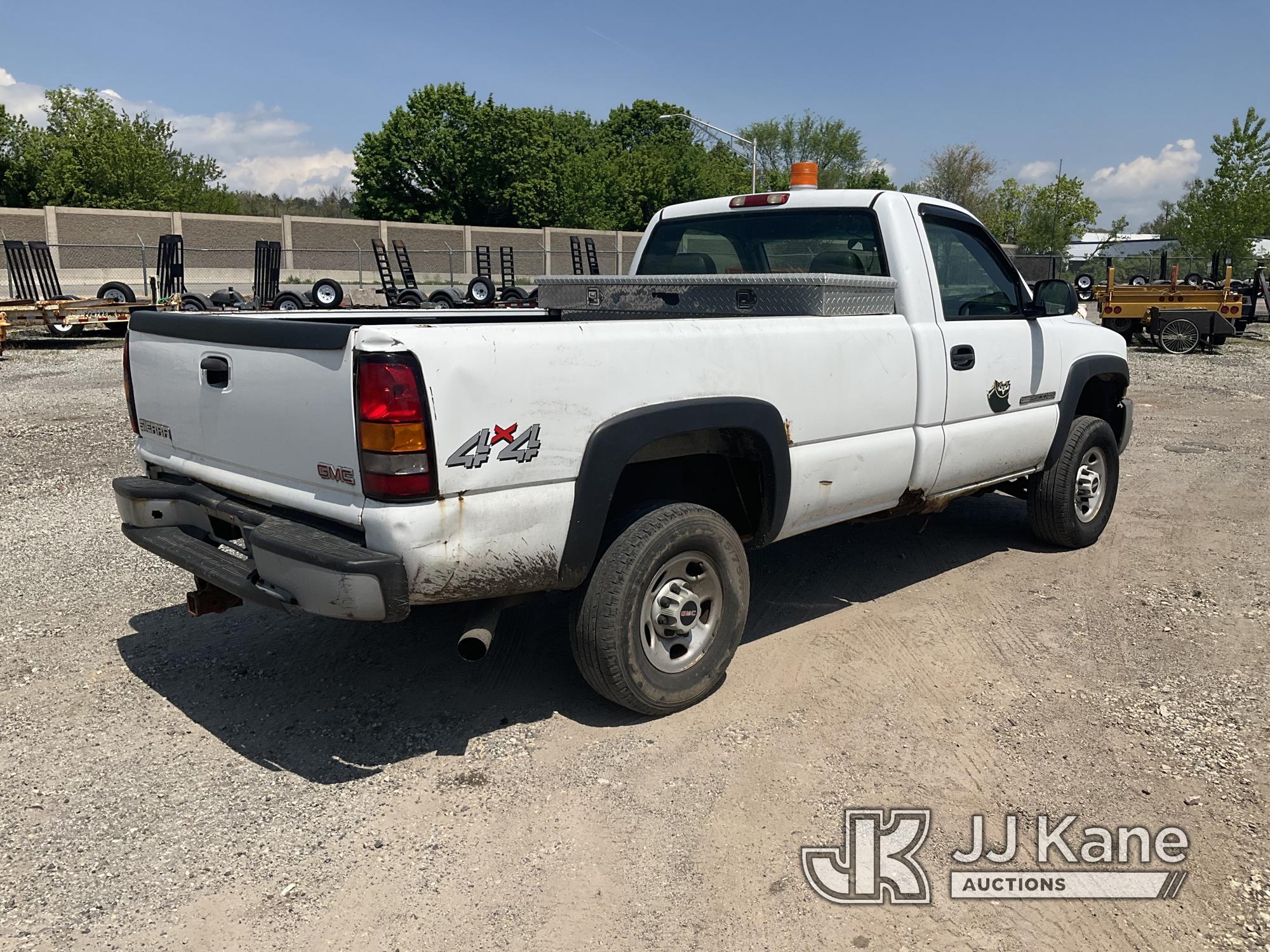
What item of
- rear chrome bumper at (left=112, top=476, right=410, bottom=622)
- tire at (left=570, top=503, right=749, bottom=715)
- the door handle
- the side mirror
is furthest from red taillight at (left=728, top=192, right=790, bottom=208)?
rear chrome bumper at (left=112, top=476, right=410, bottom=622)

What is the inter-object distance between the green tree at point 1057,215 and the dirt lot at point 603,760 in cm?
5198

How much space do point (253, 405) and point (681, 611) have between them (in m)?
1.74

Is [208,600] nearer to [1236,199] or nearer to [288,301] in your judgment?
[288,301]

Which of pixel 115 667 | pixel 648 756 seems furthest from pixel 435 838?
pixel 115 667

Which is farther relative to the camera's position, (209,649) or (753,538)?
(209,649)

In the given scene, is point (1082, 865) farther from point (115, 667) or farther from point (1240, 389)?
point (1240, 389)

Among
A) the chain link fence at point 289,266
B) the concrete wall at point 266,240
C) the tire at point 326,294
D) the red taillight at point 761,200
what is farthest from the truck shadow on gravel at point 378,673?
the concrete wall at point 266,240

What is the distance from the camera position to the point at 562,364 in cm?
327

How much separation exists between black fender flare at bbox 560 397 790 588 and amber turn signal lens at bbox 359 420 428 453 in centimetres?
62

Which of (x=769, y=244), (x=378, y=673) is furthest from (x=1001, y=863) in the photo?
(x=769, y=244)

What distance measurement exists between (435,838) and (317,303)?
2103cm

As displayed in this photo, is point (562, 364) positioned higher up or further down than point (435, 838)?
higher up

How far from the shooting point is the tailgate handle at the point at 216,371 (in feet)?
11.7

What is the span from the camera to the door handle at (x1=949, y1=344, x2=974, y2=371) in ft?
15.8
